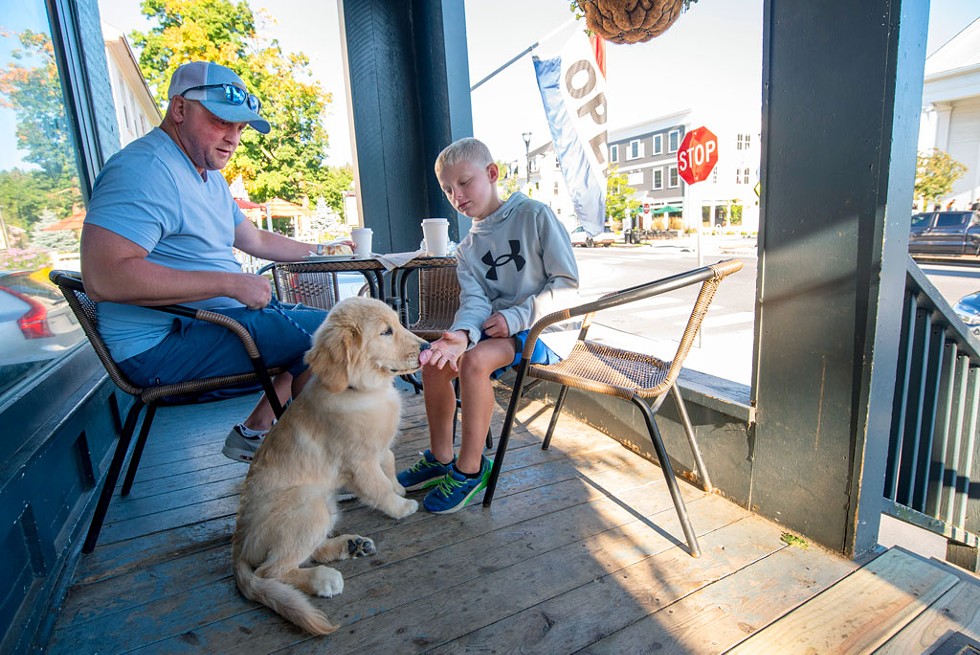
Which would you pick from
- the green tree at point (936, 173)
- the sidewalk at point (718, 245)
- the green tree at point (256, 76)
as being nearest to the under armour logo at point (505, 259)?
the green tree at point (256, 76)

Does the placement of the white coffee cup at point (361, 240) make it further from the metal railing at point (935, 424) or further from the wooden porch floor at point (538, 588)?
the metal railing at point (935, 424)

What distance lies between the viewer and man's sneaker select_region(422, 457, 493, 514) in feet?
7.06

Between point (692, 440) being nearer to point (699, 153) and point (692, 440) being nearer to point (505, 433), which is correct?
point (505, 433)

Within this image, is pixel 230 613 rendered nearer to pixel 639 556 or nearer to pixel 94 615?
pixel 94 615

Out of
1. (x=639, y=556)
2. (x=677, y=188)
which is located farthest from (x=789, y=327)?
(x=677, y=188)

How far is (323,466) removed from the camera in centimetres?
184

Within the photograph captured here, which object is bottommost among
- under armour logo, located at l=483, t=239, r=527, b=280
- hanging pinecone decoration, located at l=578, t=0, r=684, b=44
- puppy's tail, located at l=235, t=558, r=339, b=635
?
puppy's tail, located at l=235, t=558, r=339, b=635

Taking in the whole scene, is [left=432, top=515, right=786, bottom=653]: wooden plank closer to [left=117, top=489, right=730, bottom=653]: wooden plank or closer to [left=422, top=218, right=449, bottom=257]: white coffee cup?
[left=117, top=489, right=730, bottom=653]: wooden plank

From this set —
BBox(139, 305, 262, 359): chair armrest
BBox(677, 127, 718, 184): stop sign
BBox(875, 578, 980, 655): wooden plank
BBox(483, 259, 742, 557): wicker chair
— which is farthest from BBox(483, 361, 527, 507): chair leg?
BBox(677, 127, 718, 184): stop sign

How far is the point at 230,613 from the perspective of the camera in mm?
1620

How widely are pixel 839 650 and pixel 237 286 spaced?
2353 mm

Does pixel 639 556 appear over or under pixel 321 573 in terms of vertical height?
under

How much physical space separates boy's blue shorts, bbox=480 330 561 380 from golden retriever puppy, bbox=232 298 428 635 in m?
0.44

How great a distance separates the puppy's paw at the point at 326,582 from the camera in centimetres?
165
